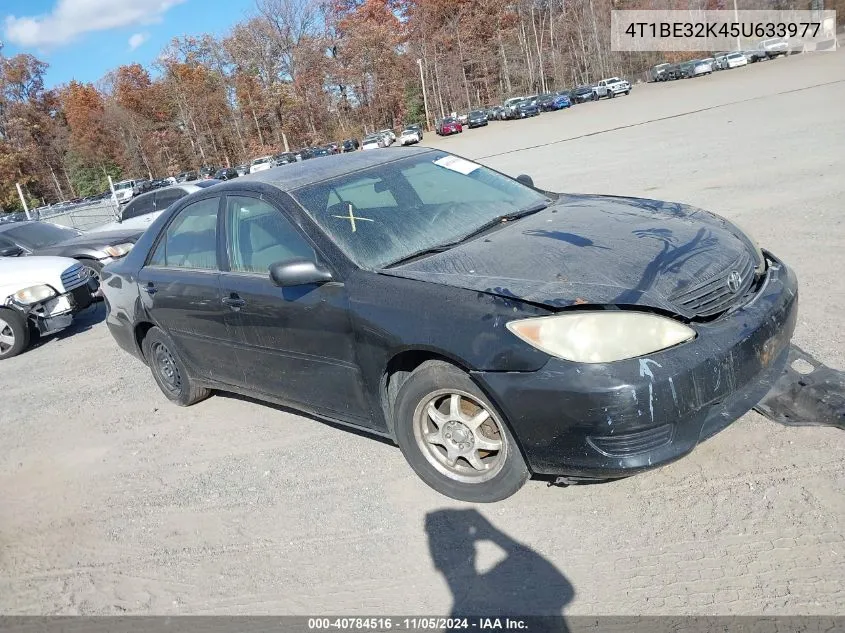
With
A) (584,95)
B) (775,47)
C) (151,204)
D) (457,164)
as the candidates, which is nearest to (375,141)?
(584,95)

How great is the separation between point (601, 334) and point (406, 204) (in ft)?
5.42

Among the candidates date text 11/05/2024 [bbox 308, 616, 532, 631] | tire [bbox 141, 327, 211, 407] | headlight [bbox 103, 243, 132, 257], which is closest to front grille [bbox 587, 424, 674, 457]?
date text 11/05/2024 [bbox 308, 616, 532, 631]

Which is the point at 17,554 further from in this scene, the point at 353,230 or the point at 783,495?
the point at 783,495

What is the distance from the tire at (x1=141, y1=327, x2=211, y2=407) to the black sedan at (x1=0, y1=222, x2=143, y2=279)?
6.36 meters

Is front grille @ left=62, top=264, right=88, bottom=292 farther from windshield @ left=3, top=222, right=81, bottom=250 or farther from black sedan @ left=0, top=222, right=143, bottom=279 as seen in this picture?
windshield @ left=3, top=222, right=81, bottom=250

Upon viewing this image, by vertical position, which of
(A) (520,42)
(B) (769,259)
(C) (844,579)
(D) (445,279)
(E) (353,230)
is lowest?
(C) (844,579)

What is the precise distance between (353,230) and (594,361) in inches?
62.7

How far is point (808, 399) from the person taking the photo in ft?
11.2

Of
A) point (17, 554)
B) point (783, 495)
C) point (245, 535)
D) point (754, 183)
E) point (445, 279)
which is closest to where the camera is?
point (783, 495)

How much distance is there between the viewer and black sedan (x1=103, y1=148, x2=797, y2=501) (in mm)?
2717

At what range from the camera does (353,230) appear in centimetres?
363

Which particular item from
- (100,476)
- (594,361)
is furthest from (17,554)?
(594,361)

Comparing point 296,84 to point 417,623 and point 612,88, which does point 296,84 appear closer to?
point 612,88

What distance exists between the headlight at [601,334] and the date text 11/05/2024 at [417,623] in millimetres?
1057
